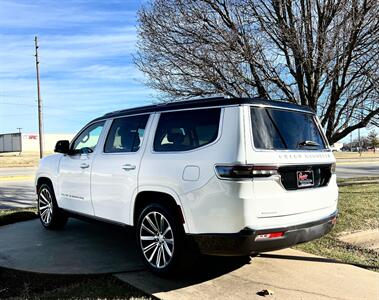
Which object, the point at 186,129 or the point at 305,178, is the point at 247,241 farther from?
the point at 186,129

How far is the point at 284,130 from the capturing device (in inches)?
194

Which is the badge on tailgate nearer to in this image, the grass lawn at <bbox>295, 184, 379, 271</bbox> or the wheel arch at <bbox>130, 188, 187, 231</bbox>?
the wheel arch at <bbox>130, 188, 187, 231</bbox>

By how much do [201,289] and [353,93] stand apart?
256 inches

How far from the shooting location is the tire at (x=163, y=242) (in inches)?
193

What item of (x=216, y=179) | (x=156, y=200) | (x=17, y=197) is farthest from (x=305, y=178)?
(x=17, y=197)

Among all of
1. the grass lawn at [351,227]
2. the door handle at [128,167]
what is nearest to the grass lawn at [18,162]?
the grass lawn at [351,227]

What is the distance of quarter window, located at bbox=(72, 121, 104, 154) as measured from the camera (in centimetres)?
671

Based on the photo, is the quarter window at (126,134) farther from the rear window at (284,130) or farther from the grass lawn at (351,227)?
the grass lawn at (351,227)

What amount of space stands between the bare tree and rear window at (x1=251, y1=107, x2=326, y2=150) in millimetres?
3720

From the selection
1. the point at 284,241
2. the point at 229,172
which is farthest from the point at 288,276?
the point at 229,172

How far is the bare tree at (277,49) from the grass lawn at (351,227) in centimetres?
167

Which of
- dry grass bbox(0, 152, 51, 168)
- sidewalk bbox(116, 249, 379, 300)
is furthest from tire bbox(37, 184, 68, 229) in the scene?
dry grass bbox(0, 152, 51, 168)

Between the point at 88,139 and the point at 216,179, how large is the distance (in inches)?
123

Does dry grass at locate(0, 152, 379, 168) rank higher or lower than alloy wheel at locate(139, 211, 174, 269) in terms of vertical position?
higher
